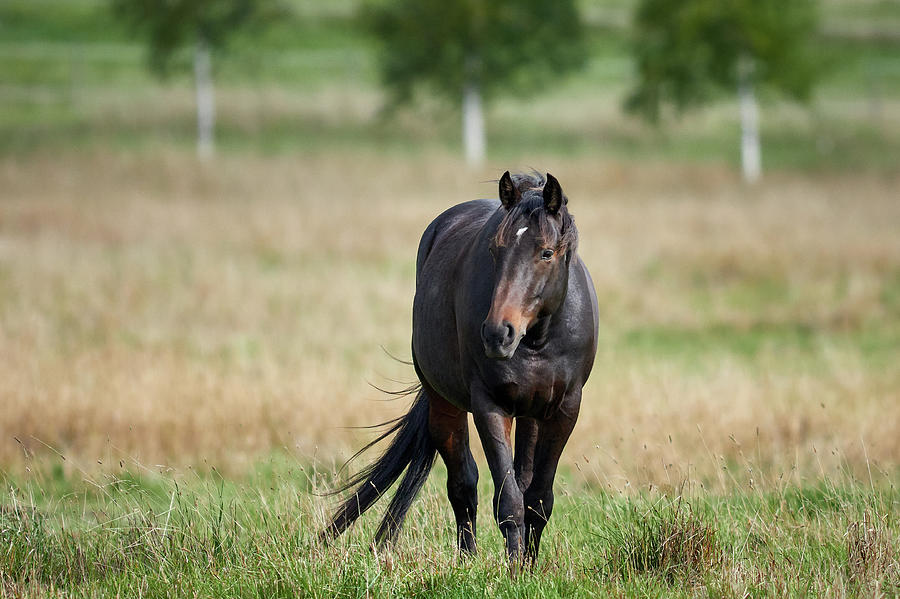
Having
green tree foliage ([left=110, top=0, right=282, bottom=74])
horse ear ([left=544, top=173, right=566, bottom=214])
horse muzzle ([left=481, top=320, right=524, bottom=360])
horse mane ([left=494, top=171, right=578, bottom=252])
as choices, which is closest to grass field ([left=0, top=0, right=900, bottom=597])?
horse muzzle ([left=481, top=320, right=524, bottom=360])

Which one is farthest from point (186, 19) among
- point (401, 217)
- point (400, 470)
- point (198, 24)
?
point (400, 470)

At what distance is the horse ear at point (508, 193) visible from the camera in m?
4.51

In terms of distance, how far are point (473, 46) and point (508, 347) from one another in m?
34.6

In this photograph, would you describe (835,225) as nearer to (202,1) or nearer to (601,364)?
(601,364)

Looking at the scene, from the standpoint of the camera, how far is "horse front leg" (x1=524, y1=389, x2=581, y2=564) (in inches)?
188

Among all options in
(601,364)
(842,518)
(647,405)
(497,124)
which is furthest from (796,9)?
(842,518)

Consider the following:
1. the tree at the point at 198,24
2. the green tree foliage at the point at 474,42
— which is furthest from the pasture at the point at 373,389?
the green tree foliage at the point at 474,42

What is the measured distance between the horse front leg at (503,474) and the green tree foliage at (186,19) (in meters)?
34.7

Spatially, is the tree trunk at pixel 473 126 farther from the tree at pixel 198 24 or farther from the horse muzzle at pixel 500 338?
the horse muzzle at pixel 500 338

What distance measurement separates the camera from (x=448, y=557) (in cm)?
511

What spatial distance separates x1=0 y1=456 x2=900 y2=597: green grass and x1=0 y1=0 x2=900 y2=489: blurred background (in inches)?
21.5

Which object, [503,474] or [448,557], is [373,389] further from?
[503,474]

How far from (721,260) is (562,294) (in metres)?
16.1

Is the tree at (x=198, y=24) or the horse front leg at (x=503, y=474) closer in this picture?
the horse front leg at (x=503, y=474)
